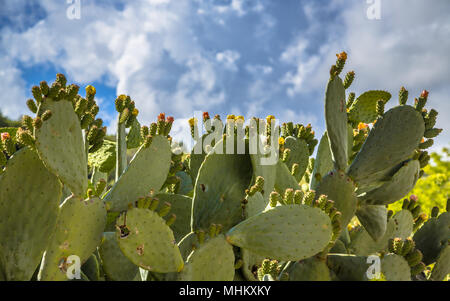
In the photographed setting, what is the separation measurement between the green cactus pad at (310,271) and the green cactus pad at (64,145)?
0.93 metres

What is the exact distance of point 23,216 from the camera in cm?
131

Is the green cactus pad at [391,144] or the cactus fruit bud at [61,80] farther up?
the cactus fruit bud at [61,80]

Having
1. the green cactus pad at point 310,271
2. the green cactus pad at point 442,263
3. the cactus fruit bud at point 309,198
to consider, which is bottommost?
the green cactus pad at point 442,263

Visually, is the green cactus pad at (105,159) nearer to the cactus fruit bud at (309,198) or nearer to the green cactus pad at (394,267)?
the cactus fruit bud at (309,198)

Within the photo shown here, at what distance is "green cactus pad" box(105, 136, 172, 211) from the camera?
60.4 inches

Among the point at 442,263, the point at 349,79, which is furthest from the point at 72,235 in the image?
the point at 442,263

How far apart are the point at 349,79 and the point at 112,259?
1409mm

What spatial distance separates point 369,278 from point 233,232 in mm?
610

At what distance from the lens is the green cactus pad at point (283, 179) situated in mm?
1992

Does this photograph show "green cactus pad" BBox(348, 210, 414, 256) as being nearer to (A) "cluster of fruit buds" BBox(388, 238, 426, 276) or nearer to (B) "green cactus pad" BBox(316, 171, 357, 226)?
(B) "green cactus pad" BBox(316, 171, 357, 226)

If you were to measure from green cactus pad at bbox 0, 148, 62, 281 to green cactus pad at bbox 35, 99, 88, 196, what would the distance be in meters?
0.10

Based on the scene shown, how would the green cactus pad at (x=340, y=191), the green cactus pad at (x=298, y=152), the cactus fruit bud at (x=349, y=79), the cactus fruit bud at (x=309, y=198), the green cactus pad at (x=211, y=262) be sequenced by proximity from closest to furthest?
1. the green cactus pad at (x=211, y=262)
2. the cactus fruit bud at (x=309, y=198)
3. the green cactus pad at (x=340, y=191)
4. the cactus fruit bud at (x=349, y=79)
5. the green cactus pad at (x=298, y=152)

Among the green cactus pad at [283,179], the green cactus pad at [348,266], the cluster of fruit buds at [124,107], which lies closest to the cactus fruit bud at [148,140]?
the cluster of fruit buds at [124,107]
